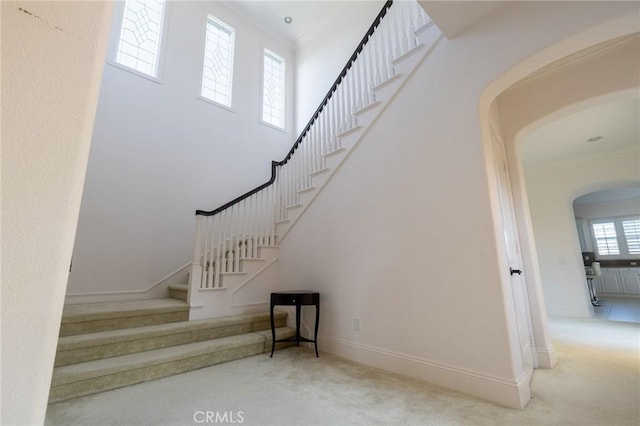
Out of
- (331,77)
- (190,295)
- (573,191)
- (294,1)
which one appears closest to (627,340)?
(573,191)

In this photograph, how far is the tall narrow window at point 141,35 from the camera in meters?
4.21


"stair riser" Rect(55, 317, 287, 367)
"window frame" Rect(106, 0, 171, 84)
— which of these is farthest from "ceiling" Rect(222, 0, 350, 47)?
"stair riser" Rect(55, 317, 287, 367)

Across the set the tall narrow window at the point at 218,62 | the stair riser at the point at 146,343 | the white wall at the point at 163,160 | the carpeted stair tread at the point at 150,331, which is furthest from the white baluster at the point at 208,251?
the tall narrow window at the point at 218,62

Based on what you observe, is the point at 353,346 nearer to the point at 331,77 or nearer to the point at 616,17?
the point at 616,17

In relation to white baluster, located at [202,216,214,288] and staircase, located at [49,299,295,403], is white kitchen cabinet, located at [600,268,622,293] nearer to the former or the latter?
staircase, located at [49,299,295,403]

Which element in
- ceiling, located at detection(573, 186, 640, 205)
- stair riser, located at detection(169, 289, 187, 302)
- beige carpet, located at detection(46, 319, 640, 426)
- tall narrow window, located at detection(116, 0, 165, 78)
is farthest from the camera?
ceiling, located at detection(573, 186, 640, 205)

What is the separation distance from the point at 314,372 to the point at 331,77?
529 centimetres

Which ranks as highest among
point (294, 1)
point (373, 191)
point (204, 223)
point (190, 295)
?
point (294, 1)

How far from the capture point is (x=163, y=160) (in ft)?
14.1

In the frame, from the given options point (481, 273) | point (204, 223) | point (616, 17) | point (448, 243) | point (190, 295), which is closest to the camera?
point (616, 17)

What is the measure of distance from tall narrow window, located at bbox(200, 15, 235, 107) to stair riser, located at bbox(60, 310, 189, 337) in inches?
148

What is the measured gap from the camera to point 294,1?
18.0 ft

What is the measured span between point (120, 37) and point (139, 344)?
4.38 m

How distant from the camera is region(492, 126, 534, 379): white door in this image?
96.3 inches
